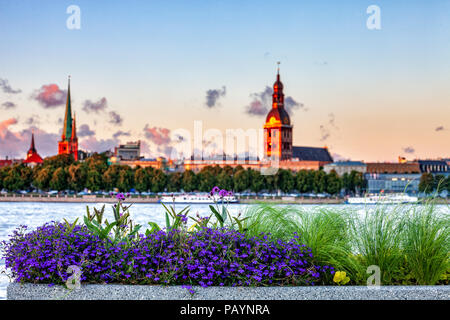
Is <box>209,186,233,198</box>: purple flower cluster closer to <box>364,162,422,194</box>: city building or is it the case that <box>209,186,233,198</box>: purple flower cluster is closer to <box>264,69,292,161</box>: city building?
<box>364,162,422,194</box>: city building

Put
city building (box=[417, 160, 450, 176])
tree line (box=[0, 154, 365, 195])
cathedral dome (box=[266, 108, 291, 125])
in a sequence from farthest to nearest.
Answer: cathedral dome (box=[266, 108, 291, 125]) < city building (box=[417, 160, 450, 176]) < tree line (box=[0, 154, 365, 195])

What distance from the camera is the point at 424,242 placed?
22.4ft

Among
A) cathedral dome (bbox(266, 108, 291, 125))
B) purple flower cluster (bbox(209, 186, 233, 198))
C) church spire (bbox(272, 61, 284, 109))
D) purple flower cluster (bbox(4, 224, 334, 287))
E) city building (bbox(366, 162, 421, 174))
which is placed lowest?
purple flower cluster (bbox(4, 224, 334, 287))

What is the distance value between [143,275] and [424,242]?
10.2ft

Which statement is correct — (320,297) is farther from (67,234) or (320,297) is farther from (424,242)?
(67,234)

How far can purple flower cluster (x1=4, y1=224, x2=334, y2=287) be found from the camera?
6309 millimetres

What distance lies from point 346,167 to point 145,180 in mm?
88589

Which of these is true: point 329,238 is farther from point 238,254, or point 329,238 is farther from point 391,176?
point 391,176

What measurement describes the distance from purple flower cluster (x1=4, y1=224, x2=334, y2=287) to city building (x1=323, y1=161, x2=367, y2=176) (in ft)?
544

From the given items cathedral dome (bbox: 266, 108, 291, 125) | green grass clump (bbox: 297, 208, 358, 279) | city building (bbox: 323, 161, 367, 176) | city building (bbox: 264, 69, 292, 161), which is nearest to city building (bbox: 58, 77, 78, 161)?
city building (bbox: 264, 69, 292, 161)

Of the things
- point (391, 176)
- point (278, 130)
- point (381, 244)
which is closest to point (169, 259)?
point (381, 244)

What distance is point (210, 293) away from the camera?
6145 millimetres
